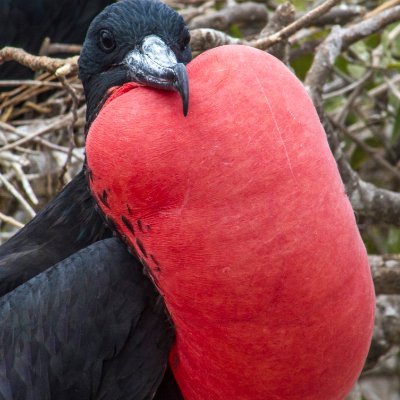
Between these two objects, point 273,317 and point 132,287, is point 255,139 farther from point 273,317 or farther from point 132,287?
point 132,287

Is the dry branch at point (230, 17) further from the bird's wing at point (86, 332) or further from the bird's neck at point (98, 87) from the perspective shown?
the bird's wing at point (86, 332)

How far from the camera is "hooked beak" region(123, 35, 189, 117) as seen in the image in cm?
174

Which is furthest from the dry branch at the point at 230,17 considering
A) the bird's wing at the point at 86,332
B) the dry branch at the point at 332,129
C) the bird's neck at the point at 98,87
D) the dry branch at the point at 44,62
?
the bird's wing at the point at 86,332

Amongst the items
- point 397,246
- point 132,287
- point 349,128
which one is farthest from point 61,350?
point 349,128

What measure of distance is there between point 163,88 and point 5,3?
1768 millimetres

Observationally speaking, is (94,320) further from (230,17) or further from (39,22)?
(39,22)

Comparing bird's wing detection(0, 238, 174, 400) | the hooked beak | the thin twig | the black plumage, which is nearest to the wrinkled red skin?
the hooked beak

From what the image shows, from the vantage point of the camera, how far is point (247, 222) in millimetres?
1679

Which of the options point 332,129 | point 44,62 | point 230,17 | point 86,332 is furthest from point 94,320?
point 230,17

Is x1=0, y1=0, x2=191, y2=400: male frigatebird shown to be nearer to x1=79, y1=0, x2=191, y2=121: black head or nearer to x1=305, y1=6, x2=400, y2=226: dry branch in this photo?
x1=79, y1=0, x2=191, y2=121: black head

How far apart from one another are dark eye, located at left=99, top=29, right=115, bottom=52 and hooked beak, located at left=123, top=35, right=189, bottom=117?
74 mm

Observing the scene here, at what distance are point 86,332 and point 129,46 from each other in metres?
0.53

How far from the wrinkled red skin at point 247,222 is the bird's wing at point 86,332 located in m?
0.16

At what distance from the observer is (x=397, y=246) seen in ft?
9.86
